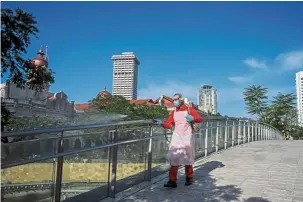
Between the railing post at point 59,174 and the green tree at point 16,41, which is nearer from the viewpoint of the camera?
the green tree at point 16,41

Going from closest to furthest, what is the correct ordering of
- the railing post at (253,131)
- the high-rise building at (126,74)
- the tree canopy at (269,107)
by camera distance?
the railing post at (253,131), the tree canopy at (269,107), the high-rise building at (126,74)

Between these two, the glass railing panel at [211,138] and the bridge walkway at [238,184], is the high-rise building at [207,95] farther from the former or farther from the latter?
the bridge walkway at [238,184]

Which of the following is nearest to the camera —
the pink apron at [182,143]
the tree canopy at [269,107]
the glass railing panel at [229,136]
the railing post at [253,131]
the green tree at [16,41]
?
the green tree at [16,41]

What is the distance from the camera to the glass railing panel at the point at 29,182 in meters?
3.54

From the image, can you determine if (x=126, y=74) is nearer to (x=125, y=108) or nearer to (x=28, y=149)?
(x=125, y=108)

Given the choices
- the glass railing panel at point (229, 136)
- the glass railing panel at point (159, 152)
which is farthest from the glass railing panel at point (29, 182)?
the glass railing panel at point (229, 136)

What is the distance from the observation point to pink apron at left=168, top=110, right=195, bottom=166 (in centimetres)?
586

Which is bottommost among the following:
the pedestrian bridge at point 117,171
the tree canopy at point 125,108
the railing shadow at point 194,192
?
the railing shadow at point 194,192

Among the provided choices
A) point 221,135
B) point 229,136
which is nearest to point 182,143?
point 221,135

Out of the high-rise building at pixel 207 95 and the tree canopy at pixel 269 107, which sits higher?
the high-rise building at pixel 207 95

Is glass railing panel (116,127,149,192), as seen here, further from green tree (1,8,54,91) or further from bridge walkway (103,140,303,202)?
green tree (1,8,54,91)

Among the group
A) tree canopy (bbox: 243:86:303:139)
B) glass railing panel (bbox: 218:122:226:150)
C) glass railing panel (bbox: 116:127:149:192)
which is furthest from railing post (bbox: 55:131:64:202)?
tree canopy (bbox: 243:86:303:139)

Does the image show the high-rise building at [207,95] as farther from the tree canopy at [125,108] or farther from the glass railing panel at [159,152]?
the glass railing panel at [159,152]

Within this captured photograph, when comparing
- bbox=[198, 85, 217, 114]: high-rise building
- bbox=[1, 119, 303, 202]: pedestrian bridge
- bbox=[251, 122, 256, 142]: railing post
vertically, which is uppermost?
bbox=[198, 85, 217, 114]: high-rise building
